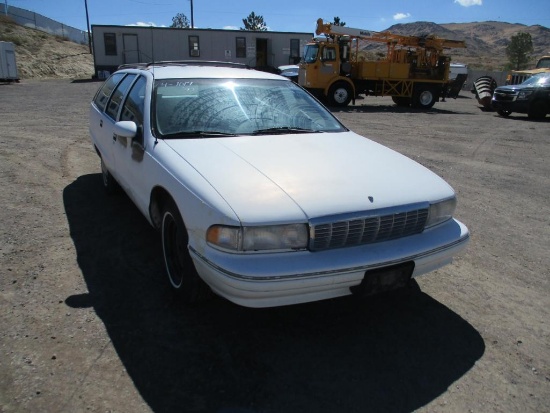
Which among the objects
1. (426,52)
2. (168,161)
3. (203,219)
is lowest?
(203,219)

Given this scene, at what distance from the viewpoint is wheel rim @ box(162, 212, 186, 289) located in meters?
3.13

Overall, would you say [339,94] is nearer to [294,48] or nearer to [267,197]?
[267,197]

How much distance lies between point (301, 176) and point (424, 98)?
60.7ft

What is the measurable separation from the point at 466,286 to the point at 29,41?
144 feet

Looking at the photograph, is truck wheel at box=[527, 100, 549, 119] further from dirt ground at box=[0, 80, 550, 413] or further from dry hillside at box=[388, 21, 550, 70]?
dry hillside at box=[388, 21, 550, 70]

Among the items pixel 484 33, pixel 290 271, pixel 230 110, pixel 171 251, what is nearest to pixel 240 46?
pixel 230 110

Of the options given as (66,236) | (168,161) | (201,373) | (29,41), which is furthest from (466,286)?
(29,41)

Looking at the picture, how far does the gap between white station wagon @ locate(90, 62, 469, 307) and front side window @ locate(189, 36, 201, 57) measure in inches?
1196

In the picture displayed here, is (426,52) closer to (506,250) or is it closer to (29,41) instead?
(506,250)

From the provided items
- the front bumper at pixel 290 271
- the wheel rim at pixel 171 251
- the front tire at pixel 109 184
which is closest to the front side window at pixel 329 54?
the front tire at pixel 109 184

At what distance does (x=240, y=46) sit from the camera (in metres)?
33.9

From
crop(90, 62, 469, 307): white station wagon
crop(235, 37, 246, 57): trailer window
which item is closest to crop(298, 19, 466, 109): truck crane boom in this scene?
crop(90, 62, 469, 307): white station wagon

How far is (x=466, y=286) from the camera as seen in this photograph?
3.51 meters

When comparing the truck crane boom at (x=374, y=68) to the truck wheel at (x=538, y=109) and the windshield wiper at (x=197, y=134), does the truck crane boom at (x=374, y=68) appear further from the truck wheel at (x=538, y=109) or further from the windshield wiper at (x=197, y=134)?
the windshield wiper at (x=197, y=134)
